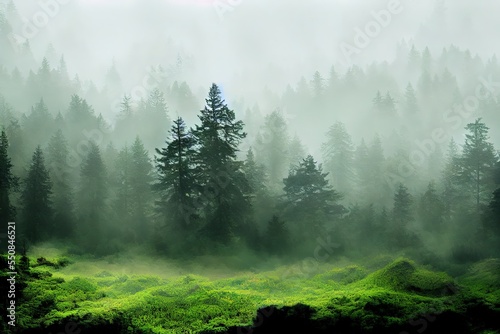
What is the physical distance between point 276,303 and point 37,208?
31365 mm

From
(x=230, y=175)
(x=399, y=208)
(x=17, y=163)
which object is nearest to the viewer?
(x=230, y=175)

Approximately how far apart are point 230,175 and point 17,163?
126ft

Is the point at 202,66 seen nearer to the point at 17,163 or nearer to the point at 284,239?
the point at 17,163

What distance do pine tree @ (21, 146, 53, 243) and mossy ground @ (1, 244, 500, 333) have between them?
62.8ft

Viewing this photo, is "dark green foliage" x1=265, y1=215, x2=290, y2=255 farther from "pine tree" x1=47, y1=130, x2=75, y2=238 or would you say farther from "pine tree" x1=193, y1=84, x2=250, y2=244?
"pine tree" x1=47, y1=130, x2=75, y2=238

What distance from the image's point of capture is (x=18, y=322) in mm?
16953

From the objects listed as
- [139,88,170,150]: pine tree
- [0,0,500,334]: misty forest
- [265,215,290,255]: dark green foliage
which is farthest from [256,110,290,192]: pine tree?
[139,88,170,150]: pine tree

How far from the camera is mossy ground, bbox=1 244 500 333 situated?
16078 mm

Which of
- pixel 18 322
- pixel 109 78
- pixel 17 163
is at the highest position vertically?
pixel 109 78

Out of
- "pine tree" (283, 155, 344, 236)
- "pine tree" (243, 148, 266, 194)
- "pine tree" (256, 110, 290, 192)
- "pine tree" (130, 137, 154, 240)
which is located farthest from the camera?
"pine tree" (256, 110, 290, 192)

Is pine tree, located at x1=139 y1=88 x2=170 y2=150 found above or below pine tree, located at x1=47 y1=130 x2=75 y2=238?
above

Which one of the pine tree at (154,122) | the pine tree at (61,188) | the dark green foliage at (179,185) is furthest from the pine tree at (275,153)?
the pine tree at (61,188)

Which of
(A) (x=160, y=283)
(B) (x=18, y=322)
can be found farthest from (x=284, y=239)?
(B) (x=18, y=322)

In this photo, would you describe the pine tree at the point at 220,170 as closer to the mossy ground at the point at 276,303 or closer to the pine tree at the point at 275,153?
the mossy ground at the point at 276,303
